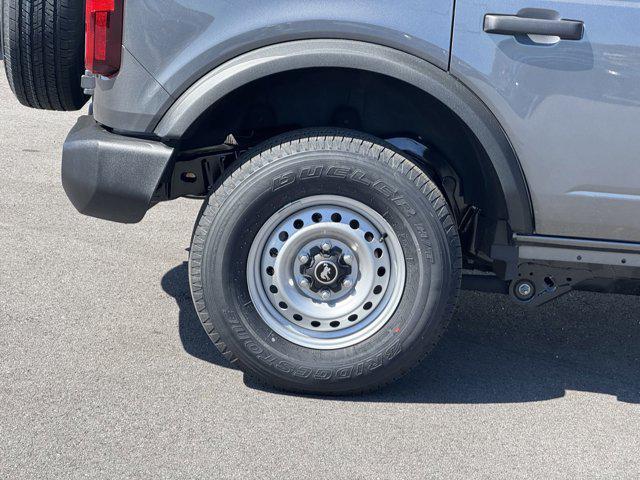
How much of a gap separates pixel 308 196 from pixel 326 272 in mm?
295

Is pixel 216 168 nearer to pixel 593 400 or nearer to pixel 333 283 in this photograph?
pixel 333 283

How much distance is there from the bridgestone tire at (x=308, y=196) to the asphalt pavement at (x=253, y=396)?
5.1 inches

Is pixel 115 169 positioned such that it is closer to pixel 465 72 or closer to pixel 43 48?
pixel 43 48

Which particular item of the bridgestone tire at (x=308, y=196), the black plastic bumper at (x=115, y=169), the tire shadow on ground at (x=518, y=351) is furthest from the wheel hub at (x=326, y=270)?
the black plastic bumper at (x=115, y=169)

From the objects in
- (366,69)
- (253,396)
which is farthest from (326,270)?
(366,69)

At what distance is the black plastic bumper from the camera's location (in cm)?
359

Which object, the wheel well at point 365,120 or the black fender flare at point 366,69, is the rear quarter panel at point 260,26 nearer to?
the black fender flare at point 366,69

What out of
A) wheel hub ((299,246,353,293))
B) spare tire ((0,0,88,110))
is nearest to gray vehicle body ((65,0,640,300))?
spare tire ((0,0,88,110))

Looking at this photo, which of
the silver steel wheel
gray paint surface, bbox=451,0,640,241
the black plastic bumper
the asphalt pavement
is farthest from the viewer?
the silver steel wheel

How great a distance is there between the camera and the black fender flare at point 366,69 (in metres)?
3.45

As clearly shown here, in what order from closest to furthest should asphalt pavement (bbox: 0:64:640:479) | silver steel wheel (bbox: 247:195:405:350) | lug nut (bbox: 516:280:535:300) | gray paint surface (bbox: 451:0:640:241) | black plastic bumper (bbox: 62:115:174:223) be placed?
asphalt pavement (bbox: 0:64:640:479)
gray paint surface (bbox: 451:0:640:241)
black plastic bumper (bbox: 62:115:174:223)
silver steel wheel (bbox: 247:195:405:350)
lug nut (bbox: 516:280:535:300)

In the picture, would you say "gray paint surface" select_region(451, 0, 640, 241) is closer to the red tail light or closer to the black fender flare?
the black fender flare

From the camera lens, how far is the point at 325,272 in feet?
12.1

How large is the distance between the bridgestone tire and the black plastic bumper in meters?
0.24
